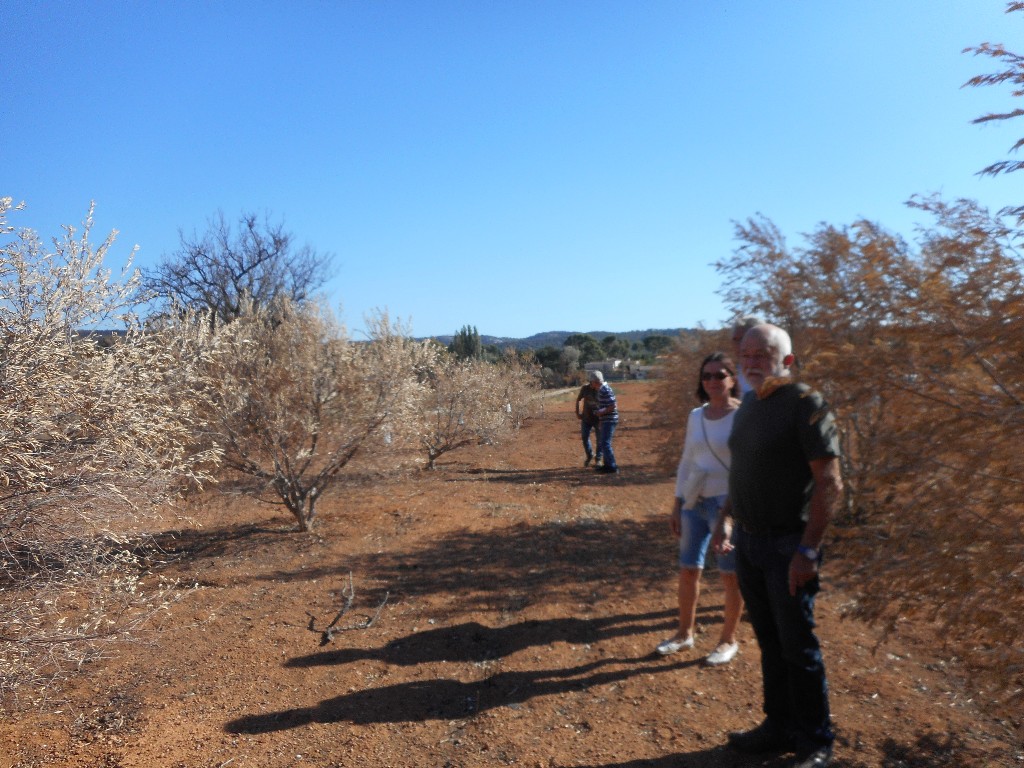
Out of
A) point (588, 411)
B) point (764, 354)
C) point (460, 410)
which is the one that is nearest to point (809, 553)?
point (764, 354)

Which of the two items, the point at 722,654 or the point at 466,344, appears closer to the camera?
the point at 722,654

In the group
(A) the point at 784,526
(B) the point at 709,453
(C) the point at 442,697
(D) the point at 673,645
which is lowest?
(C) the point at 442,697

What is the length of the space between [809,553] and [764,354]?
30.8 inches

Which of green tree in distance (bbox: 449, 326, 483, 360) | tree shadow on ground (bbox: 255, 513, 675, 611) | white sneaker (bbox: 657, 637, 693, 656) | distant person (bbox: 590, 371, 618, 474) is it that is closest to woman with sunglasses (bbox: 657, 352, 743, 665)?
white sneaker (bbox: 657, 637, 693, 656)

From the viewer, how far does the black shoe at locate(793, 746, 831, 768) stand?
2.59m

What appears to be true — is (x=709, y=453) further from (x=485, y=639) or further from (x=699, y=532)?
(x=485, y=639)

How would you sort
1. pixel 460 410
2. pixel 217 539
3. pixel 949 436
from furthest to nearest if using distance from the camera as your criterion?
1. pixel 460 410
2. pixel 217 539
3. pixel 949 436

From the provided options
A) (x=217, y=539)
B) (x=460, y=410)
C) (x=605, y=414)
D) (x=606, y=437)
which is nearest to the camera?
(x=217, y=539)

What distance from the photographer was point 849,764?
2730mm

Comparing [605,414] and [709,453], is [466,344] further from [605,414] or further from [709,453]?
[709,453]

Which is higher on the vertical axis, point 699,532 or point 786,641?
point 699,532

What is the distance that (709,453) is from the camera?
3518 millimetres

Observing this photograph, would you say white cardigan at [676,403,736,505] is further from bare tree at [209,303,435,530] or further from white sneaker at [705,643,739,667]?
bare tree at [209,303,435,530]

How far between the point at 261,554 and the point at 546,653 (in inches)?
132
